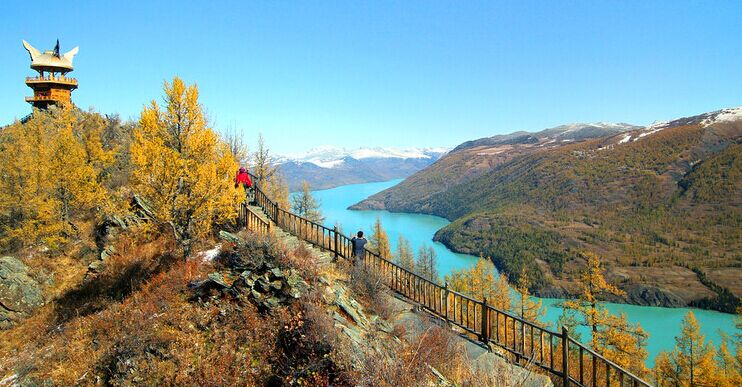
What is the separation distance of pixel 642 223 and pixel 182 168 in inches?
6688

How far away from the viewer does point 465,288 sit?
4241cm

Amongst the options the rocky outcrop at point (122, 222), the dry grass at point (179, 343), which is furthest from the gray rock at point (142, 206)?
the dry grass at point (179, 343)

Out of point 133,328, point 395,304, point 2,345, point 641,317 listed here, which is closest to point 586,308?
point 395,304

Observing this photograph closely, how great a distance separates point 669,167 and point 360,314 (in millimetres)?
208079

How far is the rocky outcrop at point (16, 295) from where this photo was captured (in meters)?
13.6

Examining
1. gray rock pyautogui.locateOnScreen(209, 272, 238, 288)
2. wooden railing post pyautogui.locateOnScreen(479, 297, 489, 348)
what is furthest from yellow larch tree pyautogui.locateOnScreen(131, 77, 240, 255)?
wooden railing post pyautogui.locateOnScreen(479, 297, 489, 348)

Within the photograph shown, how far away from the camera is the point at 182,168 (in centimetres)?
1188

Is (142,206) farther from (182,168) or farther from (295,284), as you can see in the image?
(295,284)

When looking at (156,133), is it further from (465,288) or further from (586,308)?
(465,288)

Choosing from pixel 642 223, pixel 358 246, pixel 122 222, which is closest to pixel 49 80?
pixel 122 222

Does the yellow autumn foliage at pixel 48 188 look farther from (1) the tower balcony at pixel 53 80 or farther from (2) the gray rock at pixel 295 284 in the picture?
(1) the tower balcony at pixel 53 80

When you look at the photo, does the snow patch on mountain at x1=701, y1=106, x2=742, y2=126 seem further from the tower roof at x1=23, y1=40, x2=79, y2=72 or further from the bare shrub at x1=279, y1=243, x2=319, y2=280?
the tower roof at x1=23, y1=40, x2=79, y2=72

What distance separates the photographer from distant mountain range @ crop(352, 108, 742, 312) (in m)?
102

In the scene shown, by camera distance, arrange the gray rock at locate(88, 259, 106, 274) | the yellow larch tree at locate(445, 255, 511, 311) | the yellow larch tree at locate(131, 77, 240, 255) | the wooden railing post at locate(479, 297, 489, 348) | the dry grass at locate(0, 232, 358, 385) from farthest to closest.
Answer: the yellow larch tree at locate(445, 255, 511, 311) < the gray rock at locate(88, 259, 106, 274) < the yellow larch tree at locate(131, 77, 240, 255) < the wooden railing post at locate(479, 297, 489, 348) < the dry grass at locate(0, 232, 358, 385)
